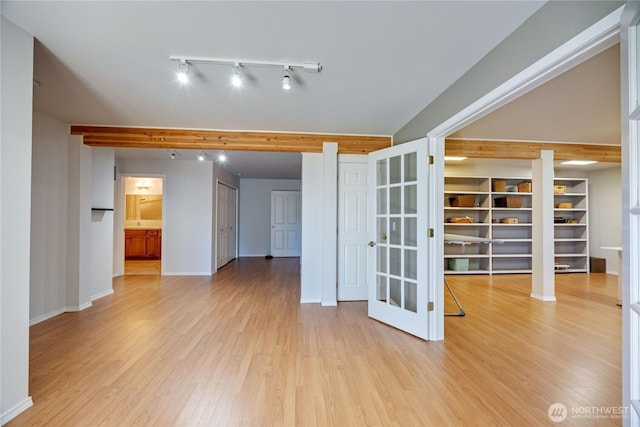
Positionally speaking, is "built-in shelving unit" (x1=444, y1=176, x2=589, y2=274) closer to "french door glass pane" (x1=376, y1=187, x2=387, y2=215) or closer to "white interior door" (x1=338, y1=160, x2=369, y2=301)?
"white interior door" (x1=338, y1=160, x2=369, y2=301)

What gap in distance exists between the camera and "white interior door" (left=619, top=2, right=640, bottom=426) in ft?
3.29

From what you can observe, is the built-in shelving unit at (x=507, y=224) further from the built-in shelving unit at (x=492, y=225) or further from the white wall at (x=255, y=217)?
the white wall at (x=255, y=217)

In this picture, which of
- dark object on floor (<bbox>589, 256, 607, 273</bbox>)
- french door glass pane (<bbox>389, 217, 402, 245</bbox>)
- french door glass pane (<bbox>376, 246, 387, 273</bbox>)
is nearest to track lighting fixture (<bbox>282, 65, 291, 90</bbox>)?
french door glass pane (<bbox>389, 217, 402, 245</bbox>)

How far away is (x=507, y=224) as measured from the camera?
6.04m

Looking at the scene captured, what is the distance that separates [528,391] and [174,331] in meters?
3.21

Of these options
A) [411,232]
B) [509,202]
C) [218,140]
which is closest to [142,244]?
[218,140]

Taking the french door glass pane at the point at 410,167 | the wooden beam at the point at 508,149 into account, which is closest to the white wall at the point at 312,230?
the french door glass pane at the point at 410,167

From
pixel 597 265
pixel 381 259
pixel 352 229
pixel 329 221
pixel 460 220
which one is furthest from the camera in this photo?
A: pixel 597 265

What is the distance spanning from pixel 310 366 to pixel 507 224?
5.63 metres

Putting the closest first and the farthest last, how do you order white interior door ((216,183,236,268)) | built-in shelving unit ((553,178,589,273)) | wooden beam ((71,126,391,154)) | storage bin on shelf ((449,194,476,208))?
wooden beam ((71,126,391,154)), storage bin on shelf ((449,194,476,208)), built-in shelving unit ((553,178,589,273)), white interior door ((216,183,236,268))

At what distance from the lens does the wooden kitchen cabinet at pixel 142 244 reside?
24.9 feet

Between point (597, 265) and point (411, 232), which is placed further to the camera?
point (597, 265)

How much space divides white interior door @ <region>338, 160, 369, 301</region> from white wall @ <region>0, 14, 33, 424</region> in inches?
124

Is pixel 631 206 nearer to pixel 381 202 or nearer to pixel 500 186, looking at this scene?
pixel 381 202
